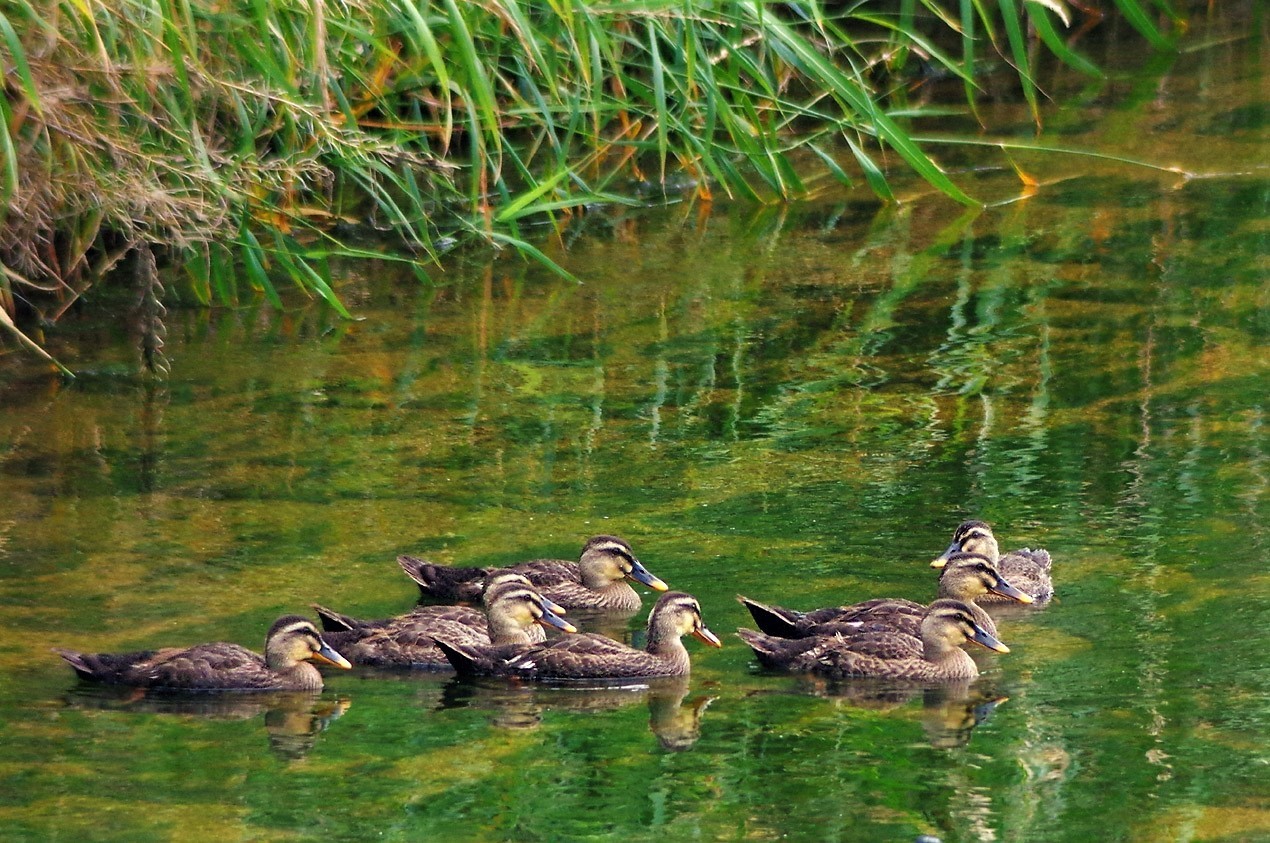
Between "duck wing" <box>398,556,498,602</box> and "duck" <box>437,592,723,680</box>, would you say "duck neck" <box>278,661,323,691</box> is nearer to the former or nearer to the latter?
"duck" <box>437,592,723,680</box>

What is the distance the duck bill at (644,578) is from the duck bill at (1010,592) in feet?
3.65

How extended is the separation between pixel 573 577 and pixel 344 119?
368 cm

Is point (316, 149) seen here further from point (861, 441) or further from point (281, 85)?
point (861, 441)

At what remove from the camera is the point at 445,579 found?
25.2 feet

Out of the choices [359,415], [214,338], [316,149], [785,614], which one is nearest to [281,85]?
[316,149]

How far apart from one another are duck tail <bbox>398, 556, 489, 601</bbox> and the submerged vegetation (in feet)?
6.28

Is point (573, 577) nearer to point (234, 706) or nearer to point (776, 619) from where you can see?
point (776, 619)

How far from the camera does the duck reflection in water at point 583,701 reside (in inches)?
257

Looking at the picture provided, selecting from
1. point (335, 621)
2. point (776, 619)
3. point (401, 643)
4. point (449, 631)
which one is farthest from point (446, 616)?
point (776, 619)

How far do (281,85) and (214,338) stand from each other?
2323 millimetres

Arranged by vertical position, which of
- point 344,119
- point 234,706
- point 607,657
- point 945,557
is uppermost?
point 344,119

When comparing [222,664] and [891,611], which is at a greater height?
[891,611]

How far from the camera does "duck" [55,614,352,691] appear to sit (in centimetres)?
675

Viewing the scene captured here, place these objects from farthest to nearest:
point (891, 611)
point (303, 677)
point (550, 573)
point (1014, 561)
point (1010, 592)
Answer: point (550, 573)
point (1014, 561)
point (1010, 592)
point (891, 611)
point (303, 677)
